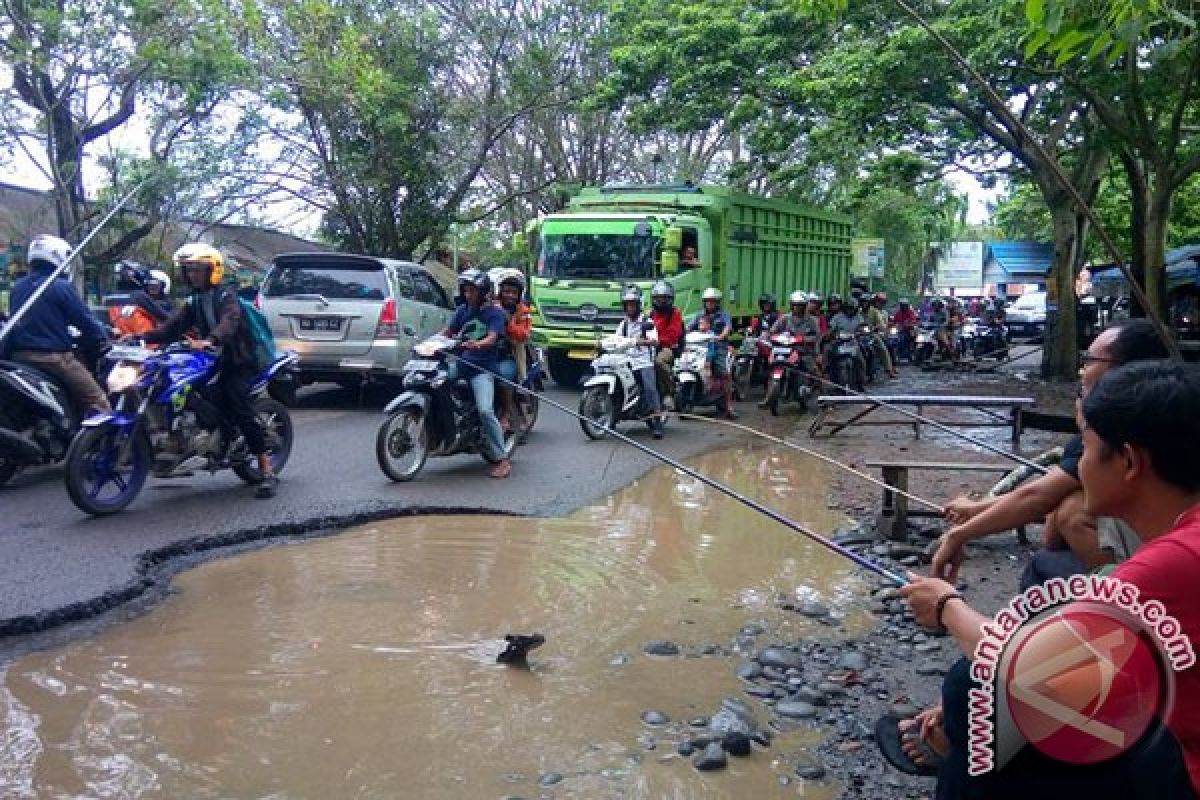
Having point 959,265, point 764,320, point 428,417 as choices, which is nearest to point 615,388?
point 428,417

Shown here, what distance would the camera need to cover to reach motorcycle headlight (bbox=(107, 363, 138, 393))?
6.16 metres

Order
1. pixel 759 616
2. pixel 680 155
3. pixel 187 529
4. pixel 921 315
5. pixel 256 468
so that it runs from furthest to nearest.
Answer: pixel 680 155 → pixel 921 315 → pixel 256 468 → pixel 187 529 → pixel 759 616

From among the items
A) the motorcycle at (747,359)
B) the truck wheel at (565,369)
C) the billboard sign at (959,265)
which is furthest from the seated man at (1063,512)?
the billboard sign at (959,265)

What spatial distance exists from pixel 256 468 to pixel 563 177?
18467mm

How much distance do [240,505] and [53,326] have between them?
1980 mm

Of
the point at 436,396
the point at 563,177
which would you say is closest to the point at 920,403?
the point at 436,396

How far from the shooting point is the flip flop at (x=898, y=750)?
253cm

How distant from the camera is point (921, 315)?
23.7m

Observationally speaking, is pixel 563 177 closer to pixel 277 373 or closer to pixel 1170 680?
pixel 277 373

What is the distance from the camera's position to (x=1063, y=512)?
3572 millimetres

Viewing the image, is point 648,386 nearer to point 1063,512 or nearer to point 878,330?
point 1063,512

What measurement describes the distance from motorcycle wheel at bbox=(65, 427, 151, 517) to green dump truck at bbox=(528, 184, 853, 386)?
807 cm

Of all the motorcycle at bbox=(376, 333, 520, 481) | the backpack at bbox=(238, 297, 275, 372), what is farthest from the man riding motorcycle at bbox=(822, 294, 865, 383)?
the backpack at bbox=(238, 297, 275, 372)

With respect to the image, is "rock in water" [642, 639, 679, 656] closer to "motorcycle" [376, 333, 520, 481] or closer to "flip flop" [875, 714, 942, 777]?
"flip flop" [875, 714, 942, 777]
